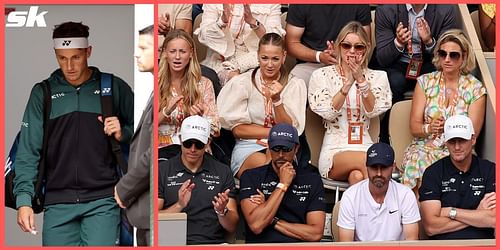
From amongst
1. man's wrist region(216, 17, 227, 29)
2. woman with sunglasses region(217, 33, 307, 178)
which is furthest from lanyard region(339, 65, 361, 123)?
man's wrist region(216, 17, 227, 29)

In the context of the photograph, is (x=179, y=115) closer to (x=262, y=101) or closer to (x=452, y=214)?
(x=262, y=101)

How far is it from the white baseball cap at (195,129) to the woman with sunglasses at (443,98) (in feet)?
5.21

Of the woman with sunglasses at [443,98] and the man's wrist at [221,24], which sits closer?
the woman with sunglasses at [443,98]

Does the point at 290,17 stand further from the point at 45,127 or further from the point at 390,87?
the point at 45,127

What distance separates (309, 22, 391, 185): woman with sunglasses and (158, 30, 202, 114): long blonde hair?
2.92ft

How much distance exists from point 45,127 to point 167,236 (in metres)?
1.48

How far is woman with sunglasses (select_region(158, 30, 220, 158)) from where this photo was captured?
1212 centimetres

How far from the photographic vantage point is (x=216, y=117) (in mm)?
12164

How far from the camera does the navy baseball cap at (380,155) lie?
460 inches

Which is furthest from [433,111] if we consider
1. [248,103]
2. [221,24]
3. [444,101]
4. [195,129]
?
[195,129]

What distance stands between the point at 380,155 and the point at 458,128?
672 millimetres

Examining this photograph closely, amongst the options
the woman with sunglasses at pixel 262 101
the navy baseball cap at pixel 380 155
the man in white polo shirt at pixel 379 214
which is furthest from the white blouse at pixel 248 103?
the man in white polo shirt at pixel 379 214

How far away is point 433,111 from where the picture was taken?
12375mm

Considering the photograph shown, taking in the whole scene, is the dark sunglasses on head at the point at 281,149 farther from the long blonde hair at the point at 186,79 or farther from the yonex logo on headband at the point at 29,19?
the yonex logo on headband at the point at 29,19
